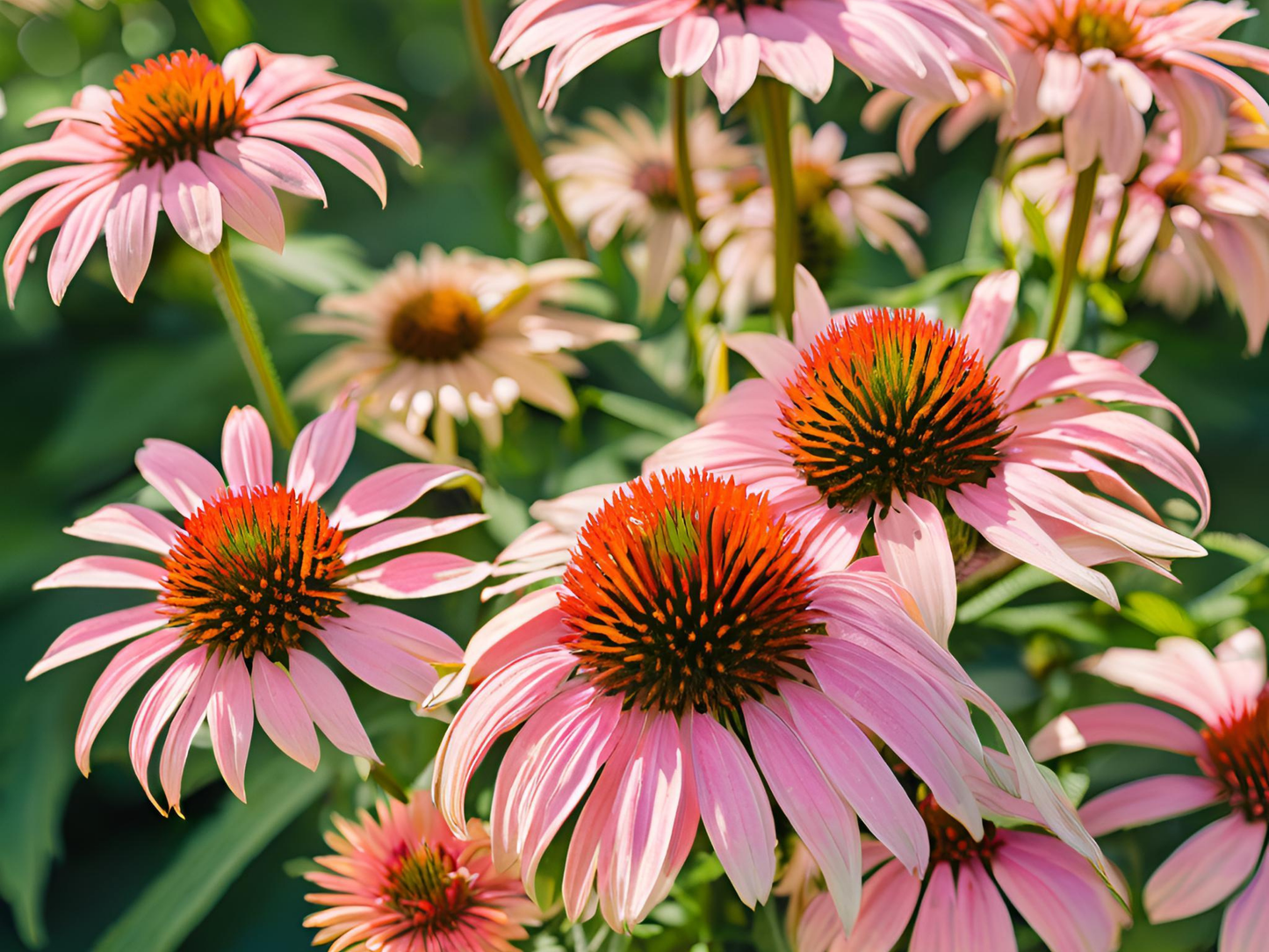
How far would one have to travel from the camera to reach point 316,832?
2.01 feet

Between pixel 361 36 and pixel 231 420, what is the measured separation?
2.92ft

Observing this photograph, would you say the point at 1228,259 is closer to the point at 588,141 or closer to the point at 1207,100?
the point at 1207,100

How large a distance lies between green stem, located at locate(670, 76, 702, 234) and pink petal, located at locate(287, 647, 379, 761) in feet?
1.01

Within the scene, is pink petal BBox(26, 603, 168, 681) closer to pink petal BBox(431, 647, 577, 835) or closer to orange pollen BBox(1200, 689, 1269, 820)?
pink petal BBox(431, 647, 577, 835)

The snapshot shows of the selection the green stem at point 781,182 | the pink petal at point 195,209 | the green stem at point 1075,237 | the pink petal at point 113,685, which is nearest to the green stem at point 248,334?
the pink petal at point 195,209

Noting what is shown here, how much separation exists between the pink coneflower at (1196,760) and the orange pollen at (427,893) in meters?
0.23

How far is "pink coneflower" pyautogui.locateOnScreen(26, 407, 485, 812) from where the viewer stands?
1.15ft

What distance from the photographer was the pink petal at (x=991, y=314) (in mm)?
416

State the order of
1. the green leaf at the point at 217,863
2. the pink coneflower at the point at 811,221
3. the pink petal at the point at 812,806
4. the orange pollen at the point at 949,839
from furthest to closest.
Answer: the pink coneflower at the point at 811,221 < the green leaf at the point at 217,863 < the orange pollen at the point at 949,839 < the pink petal at the point at 812,806

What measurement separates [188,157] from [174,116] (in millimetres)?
17

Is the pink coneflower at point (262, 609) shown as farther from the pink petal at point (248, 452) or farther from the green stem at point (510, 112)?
the green stem at point (510, 112)

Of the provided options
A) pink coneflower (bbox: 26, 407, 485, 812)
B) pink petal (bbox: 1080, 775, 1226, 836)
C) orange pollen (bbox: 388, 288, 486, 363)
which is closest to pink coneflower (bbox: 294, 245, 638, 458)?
orange pollen (bbox: 388, 288, 486, 363)

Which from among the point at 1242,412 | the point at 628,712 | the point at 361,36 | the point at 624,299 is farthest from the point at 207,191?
the point at 361,36

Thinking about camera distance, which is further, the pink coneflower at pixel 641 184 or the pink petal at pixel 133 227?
the pink coneflower at pixel 641 184
